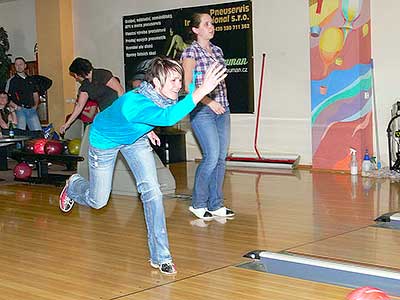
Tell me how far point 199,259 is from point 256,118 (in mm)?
4707

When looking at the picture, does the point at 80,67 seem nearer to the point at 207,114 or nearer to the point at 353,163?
the point at 207,114

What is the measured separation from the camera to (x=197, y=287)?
332 centimetres

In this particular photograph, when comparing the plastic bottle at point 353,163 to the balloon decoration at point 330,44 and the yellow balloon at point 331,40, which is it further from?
the yellow balloon at point 331,40

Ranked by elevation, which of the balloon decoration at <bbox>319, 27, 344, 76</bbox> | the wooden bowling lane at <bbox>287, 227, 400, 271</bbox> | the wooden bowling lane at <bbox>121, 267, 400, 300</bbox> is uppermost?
the balloon decoration at <bbox>319, 27, 344, 76</bbox>

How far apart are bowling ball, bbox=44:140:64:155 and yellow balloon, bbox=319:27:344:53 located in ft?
9.51

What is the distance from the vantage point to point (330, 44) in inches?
293

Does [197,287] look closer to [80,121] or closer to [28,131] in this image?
[80,121]

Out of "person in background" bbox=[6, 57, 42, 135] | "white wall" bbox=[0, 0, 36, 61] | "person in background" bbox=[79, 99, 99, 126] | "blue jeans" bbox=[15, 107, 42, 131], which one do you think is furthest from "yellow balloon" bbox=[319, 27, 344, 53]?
"white wall" bbox=[0, 0, 36, 61]

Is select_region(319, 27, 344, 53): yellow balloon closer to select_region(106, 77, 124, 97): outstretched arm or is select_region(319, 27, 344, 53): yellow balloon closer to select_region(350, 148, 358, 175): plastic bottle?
select_region(350, 148, 358, 175): plastic bottle

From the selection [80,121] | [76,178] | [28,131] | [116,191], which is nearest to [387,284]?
[76,178]

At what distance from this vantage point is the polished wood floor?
3.32m

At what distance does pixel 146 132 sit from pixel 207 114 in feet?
3.88

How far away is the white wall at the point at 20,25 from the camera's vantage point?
1088 centimetres

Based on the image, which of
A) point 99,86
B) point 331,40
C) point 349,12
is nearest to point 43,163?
point 99,86
